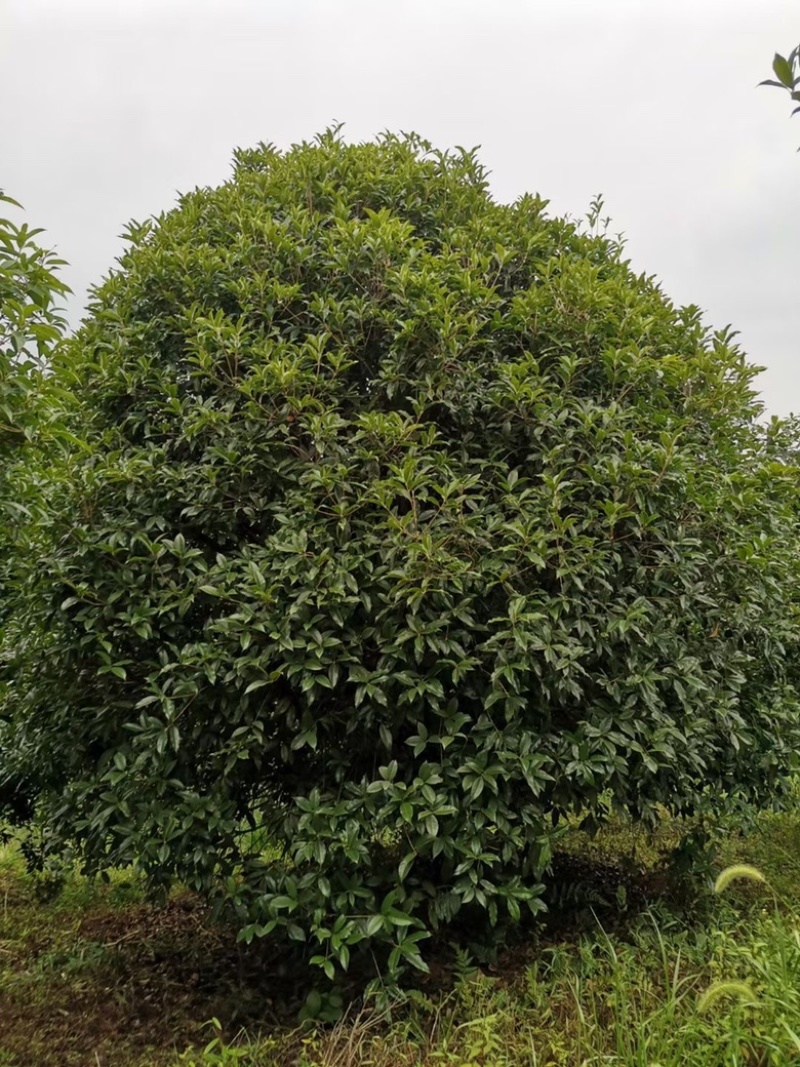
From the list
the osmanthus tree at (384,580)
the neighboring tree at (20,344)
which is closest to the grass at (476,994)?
the osmanthus tree at (384,580)

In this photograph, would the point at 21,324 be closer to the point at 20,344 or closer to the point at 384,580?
the point at 20,344

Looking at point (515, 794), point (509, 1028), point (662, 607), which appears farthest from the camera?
point (662, 607)

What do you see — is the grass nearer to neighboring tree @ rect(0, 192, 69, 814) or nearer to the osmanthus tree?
the osmanthus tree

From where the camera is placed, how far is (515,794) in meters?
3.82

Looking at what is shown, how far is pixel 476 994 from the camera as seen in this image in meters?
3.65

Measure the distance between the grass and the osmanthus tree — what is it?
33 centimetres

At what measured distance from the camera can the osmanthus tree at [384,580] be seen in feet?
11.9

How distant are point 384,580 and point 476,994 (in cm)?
184

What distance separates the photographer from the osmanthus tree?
362cm

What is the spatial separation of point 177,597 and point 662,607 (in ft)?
7.66

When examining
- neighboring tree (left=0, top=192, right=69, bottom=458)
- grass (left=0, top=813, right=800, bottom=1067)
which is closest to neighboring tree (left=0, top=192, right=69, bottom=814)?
neighboring tree (left=0, top=192, right=69, bottom=458)

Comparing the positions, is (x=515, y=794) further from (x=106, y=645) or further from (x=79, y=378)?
(x=79, y=378)

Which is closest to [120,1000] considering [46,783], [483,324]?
[46,783]

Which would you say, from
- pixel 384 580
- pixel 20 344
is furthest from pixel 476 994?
pixel 20 344
